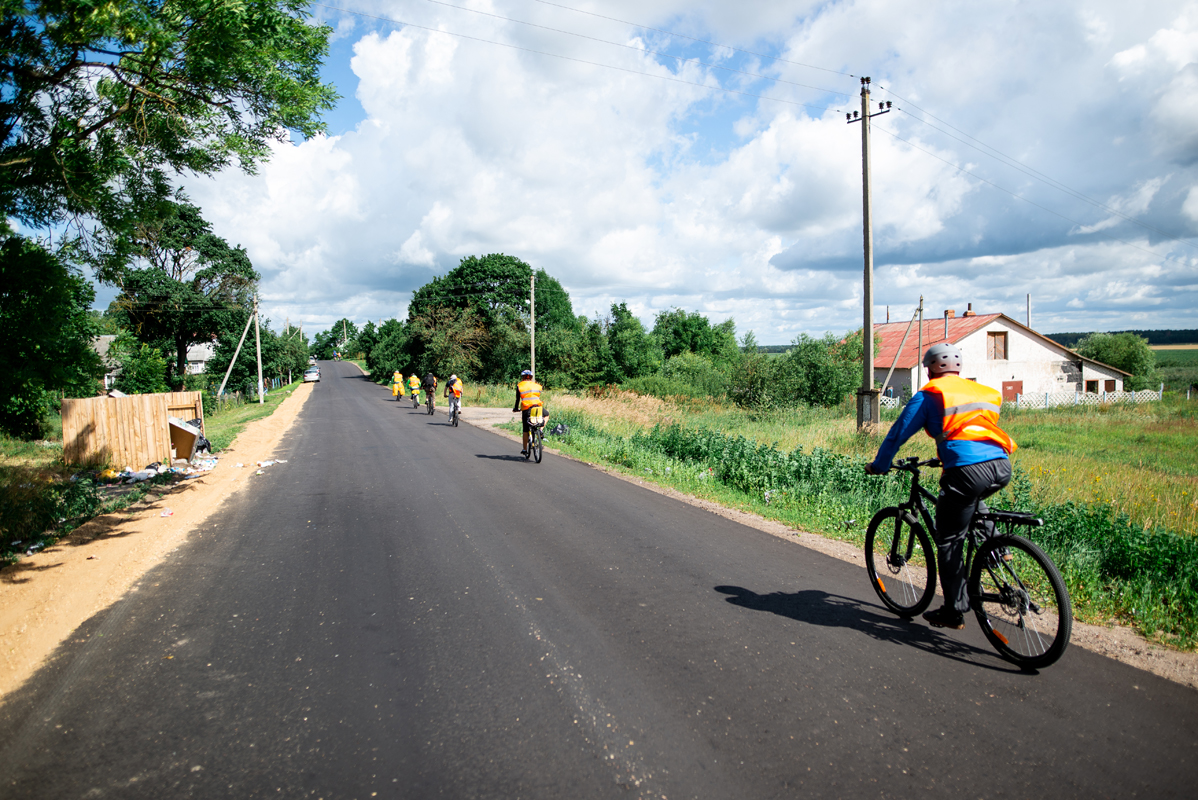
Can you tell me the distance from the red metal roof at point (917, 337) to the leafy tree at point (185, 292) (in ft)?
139

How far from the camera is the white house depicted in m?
39.1

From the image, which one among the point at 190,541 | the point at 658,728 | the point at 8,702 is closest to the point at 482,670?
the point at 658,728

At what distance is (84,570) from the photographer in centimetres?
598

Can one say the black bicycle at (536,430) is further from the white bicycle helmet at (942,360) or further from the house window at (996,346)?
the house window at (996,346)

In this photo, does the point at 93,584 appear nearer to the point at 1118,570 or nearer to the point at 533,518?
the point at 533,518

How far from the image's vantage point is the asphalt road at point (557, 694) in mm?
2795

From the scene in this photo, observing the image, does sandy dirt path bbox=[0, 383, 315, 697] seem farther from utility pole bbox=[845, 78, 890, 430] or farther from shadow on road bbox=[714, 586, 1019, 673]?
utility pole bbox=[845, 78, 890, 430]

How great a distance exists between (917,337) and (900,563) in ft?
145

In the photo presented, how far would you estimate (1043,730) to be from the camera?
3.11 meters

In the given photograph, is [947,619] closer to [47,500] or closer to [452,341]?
[47,500]

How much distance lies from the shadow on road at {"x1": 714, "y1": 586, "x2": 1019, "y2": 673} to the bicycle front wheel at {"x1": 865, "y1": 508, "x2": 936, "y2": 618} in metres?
0.16

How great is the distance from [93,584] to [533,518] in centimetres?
440

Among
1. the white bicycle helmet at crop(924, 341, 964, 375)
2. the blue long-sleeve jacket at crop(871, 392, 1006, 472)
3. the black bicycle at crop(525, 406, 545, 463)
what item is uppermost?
the white bicycle helmet at crop(924, 341, 964, 375)

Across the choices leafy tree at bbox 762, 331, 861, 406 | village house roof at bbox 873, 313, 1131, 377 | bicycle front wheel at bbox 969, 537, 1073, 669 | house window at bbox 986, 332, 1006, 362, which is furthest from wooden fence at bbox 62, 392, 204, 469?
house window at bbox 986, 332, 1006, 362
